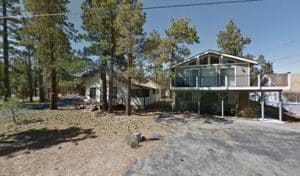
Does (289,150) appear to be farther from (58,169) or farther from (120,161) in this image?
(58,169)

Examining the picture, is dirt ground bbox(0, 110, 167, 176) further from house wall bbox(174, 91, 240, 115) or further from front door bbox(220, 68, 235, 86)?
front door bbox(220, 68, 235, 86)

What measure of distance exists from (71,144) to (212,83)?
14439 millimetres

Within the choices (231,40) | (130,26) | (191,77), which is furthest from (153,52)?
(231,40)

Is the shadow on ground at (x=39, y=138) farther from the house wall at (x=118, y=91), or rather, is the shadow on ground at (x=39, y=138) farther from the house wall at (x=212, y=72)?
the house wall at (x=212, y=72)

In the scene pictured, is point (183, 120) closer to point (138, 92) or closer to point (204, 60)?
point (204, 60)

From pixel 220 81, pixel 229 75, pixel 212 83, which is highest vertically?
pixel 229 75

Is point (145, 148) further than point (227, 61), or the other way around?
point (227, 61)

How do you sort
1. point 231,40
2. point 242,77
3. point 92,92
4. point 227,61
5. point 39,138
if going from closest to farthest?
point 39,138
point 242,77
point 227,61
point 92,92
point 231,40

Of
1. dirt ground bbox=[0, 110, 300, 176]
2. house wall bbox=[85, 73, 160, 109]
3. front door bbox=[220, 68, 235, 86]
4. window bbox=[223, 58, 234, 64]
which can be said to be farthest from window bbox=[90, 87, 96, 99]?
window bbox=[223, 58, 234, 64]

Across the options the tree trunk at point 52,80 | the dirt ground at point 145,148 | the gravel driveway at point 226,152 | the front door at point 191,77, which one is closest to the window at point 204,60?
the front door at point 191,77

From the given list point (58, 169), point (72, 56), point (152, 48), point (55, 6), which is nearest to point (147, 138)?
point (58, 169)

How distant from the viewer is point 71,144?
39.2ft

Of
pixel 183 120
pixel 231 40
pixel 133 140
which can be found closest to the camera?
pixel 133 140

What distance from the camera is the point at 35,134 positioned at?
14.0 metres
